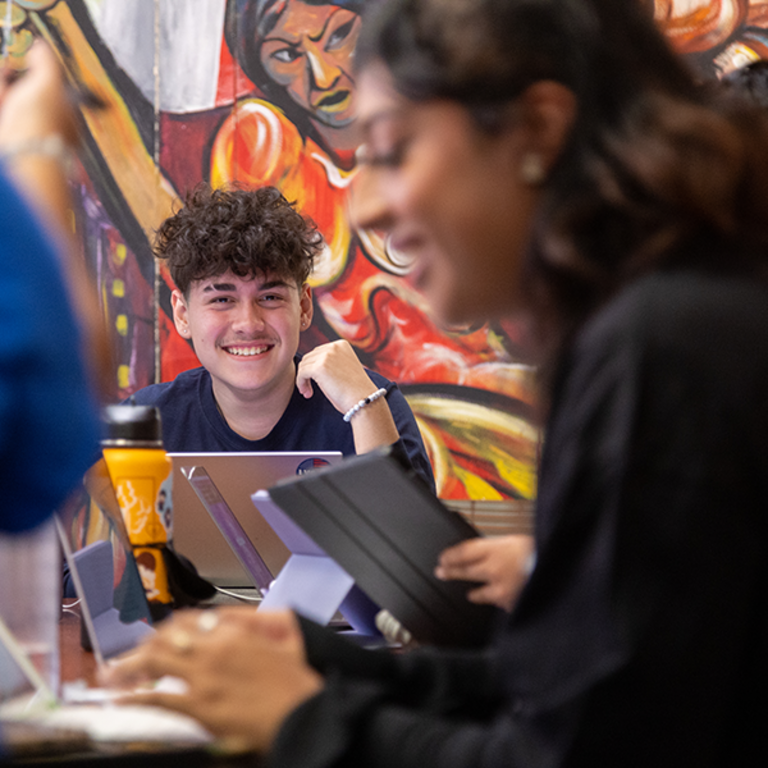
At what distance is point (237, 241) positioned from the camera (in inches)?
79.4

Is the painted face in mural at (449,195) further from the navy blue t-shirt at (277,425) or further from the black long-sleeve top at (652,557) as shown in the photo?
the navy blue t-shirt at (277,425)

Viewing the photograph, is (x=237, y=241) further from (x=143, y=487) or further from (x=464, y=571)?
(x=464, y=571)

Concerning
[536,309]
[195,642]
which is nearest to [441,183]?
[536,309]

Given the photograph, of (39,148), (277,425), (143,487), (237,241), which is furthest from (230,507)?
(39,148)

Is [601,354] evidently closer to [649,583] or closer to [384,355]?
[649,583]

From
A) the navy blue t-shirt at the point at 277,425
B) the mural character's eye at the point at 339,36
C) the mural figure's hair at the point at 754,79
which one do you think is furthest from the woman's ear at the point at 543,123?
the mural character's eye at the point at 339,36

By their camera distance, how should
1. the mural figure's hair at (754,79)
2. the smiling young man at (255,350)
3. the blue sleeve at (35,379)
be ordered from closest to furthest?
the blue sleeve at (35,379)
the mural figure's hair at (754,79)
the smiling young man at (255,350)

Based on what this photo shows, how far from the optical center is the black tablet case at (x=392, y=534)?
35.3 inches

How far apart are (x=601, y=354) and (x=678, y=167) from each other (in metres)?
0.15

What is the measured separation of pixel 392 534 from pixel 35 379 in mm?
552

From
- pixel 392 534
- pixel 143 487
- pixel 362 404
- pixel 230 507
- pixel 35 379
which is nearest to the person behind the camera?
pixel 35 379

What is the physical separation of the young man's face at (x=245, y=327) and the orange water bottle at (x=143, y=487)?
38.2 inches

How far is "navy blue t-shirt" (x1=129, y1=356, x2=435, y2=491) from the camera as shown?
2072mm

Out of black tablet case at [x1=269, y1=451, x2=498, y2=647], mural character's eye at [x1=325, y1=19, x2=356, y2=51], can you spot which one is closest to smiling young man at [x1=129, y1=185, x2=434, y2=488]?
black tablet case at [x1=269, y1=451, x2=498, y2=647]
